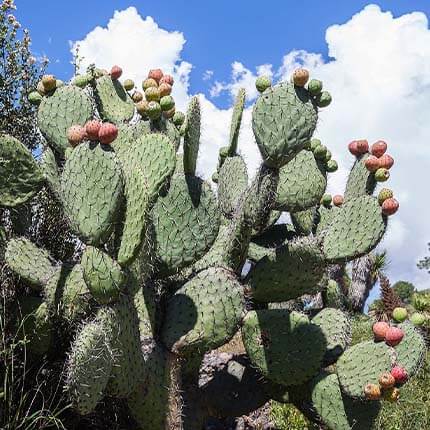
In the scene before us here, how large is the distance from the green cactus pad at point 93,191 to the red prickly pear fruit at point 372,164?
5.11 feet

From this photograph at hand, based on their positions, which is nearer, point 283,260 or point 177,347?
point 177,347

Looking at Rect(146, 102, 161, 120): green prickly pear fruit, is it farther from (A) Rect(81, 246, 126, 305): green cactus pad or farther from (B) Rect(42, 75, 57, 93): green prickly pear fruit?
(A) Rect(81, 246, 126, 305): green cactus pad

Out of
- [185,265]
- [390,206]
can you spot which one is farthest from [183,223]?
[390,206]

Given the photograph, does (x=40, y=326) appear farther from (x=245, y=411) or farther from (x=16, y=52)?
(x=16, y=52)

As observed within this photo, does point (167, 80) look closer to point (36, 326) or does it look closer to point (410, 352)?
point (36, 326)

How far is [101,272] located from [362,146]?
1874 mm

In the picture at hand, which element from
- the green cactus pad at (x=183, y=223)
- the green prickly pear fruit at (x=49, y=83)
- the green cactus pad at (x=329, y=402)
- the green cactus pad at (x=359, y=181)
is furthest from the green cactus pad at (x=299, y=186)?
the green prickly pear fruit at (x=49, y=83)

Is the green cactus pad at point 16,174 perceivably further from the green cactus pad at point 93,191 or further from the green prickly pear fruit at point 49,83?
the green cactus pad at point 93,191

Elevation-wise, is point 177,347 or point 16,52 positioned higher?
point 16,52

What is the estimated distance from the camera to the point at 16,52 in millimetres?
5680

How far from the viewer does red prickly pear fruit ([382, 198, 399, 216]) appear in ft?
11.5

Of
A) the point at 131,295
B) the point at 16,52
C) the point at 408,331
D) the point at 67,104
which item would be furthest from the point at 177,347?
the point at 16,52

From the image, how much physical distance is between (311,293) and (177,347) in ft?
2.91

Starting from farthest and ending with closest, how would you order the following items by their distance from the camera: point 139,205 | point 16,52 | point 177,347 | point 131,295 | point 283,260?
point 16,52
point 283,260
point 177,347
point 131,295
point 139,205
